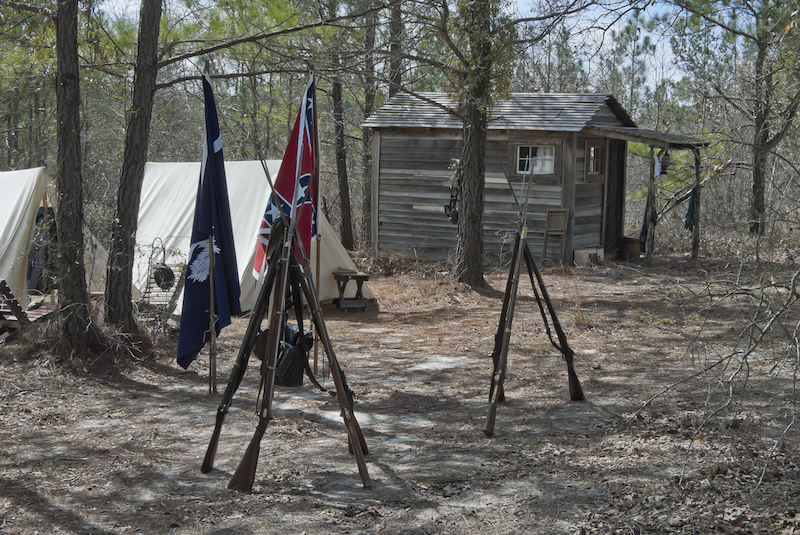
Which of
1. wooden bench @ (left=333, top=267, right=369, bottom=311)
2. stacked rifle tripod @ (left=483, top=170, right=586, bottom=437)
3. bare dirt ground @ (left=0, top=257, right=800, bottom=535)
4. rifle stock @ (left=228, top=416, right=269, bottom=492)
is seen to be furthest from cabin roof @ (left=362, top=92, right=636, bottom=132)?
rifle stock @ (left=228, top=416, right=269, bottom=492)

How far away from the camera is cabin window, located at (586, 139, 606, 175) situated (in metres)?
15.9

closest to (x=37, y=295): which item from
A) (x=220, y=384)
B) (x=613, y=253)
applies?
(x=220, y=384)

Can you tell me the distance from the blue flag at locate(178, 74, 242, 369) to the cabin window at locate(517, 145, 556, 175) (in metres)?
9.98

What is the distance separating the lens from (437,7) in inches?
400

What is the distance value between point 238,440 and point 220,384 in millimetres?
1686

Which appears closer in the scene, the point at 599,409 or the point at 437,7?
the point at 599,409

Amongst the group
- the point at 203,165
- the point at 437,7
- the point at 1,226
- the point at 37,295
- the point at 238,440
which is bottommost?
the point at 238,440

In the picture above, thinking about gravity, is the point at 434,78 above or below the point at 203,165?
above

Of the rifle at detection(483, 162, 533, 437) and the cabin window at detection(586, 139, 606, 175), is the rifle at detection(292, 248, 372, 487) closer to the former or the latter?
the rifle at detection(483, 162, 533, 437)

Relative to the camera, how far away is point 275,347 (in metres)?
4.18

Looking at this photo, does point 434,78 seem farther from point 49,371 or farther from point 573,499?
point 573,499

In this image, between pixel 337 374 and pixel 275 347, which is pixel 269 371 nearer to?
pixel 275 347

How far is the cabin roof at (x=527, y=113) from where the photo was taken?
1466 centimetres

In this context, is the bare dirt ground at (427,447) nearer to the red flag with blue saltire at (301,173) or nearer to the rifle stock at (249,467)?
the rifle stock at (249,467)
